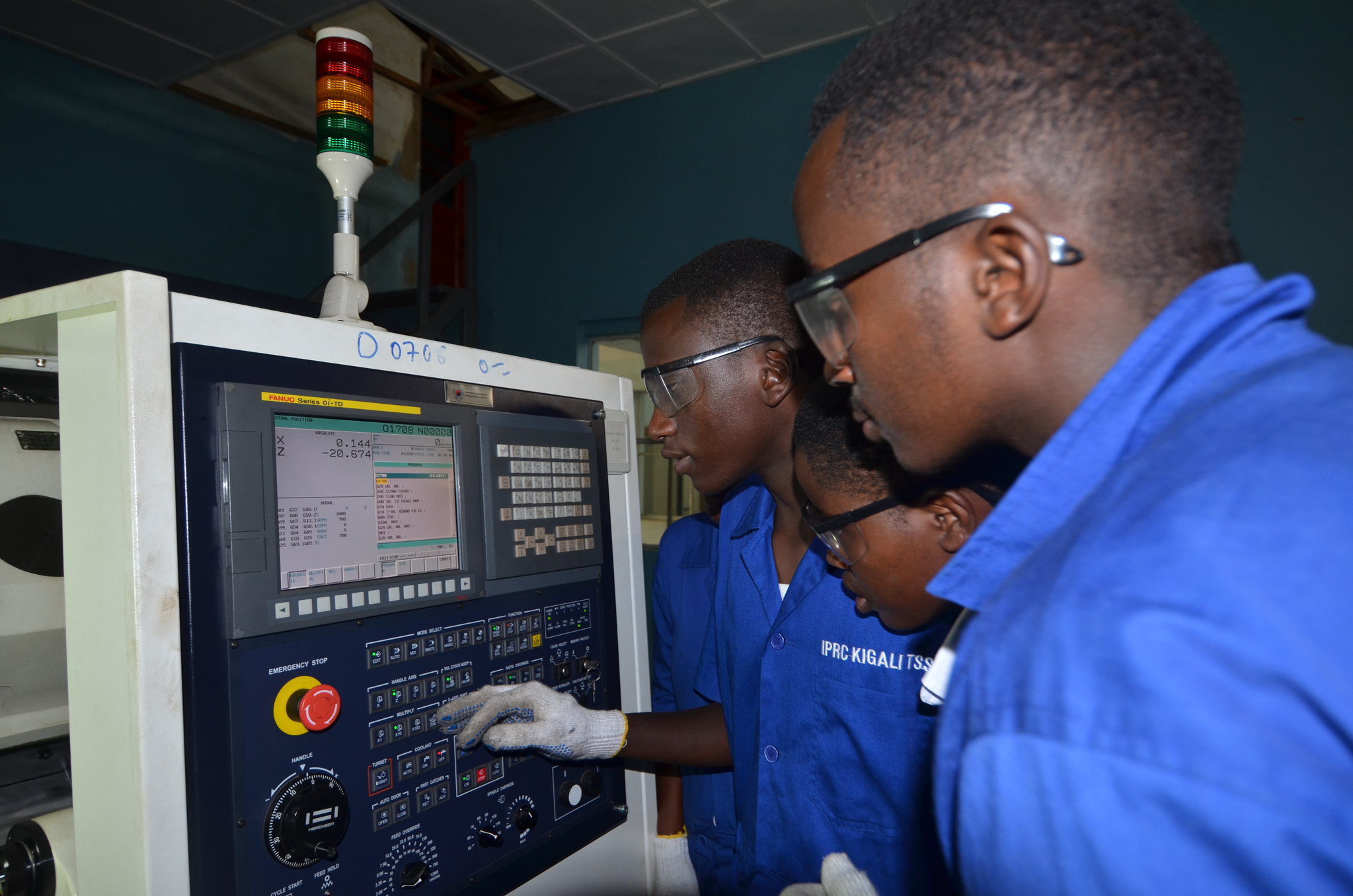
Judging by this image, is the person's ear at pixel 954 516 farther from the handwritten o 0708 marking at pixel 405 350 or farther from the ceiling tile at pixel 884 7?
the ceiling tile at pixel 884 7

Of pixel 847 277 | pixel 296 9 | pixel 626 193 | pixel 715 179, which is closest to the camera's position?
pixel 847 277

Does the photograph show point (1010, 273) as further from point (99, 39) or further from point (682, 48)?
point (99, 39)

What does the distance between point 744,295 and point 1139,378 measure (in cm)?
88

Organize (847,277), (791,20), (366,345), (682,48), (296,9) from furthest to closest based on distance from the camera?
(682,48) < (791,20) < (296,9) < (366,345) < (847,277)

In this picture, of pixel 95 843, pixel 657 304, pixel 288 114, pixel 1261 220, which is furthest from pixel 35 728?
pixel 288 114

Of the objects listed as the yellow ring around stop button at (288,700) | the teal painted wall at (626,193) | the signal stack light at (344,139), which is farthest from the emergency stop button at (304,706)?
the teal painted wall at (626,193)

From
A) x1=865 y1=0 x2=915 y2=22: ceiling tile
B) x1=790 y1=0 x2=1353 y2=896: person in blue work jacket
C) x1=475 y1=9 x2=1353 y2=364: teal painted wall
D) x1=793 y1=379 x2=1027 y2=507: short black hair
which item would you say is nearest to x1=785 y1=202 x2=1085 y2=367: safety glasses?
x1=790 y1=0 x2=1353 y2=896: person in blue work jacket

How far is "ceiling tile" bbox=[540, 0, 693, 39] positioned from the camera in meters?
3.07

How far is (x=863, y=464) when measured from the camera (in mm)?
1030

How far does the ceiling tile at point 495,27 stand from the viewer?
311 cm

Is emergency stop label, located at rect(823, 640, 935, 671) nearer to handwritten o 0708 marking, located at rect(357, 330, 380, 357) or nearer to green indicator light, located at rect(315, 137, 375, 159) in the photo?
handwritten o 0708 marking, located at rect(357, 330, 380, 357)

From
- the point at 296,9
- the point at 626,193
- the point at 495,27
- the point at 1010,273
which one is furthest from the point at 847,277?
the point at 626,193

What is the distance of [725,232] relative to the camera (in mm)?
3650

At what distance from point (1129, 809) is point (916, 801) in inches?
30.1
